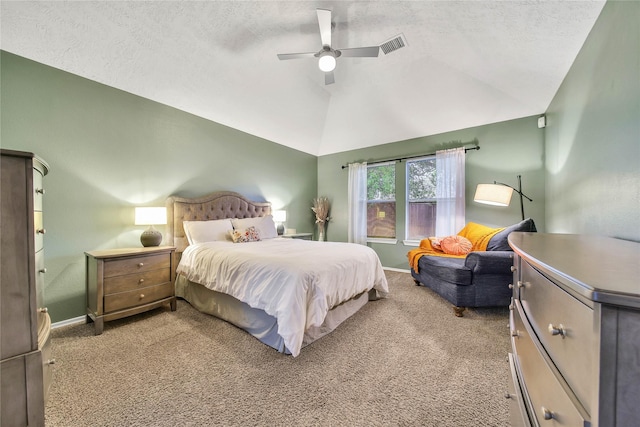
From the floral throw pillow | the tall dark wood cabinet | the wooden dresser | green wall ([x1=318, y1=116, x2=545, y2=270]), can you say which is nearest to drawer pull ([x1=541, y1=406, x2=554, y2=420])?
the wooden dresser

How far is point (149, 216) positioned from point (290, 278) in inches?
80.2

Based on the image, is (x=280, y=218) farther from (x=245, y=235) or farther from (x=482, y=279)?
(x=482, y=279)

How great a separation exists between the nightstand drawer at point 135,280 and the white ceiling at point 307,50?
2221 mm

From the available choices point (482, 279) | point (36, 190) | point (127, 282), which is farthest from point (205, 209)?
point (482, 279)

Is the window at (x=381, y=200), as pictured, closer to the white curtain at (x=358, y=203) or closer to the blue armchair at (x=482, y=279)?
the white curtain at (x=358, y=203)

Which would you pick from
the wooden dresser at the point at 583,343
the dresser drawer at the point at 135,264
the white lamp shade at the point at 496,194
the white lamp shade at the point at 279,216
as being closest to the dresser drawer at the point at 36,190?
the dresser drawer at the point at 135,264

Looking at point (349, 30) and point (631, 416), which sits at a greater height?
point (349, 30)

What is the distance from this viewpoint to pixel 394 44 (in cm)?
288

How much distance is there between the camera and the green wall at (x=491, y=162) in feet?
11.4

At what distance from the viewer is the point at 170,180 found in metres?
3.32

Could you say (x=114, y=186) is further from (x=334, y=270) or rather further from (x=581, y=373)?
(x=581, y=373)

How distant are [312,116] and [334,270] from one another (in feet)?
11.3

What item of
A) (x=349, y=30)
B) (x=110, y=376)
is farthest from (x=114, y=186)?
(x=349, y=30)

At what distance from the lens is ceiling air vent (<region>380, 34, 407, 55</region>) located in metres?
2.78
